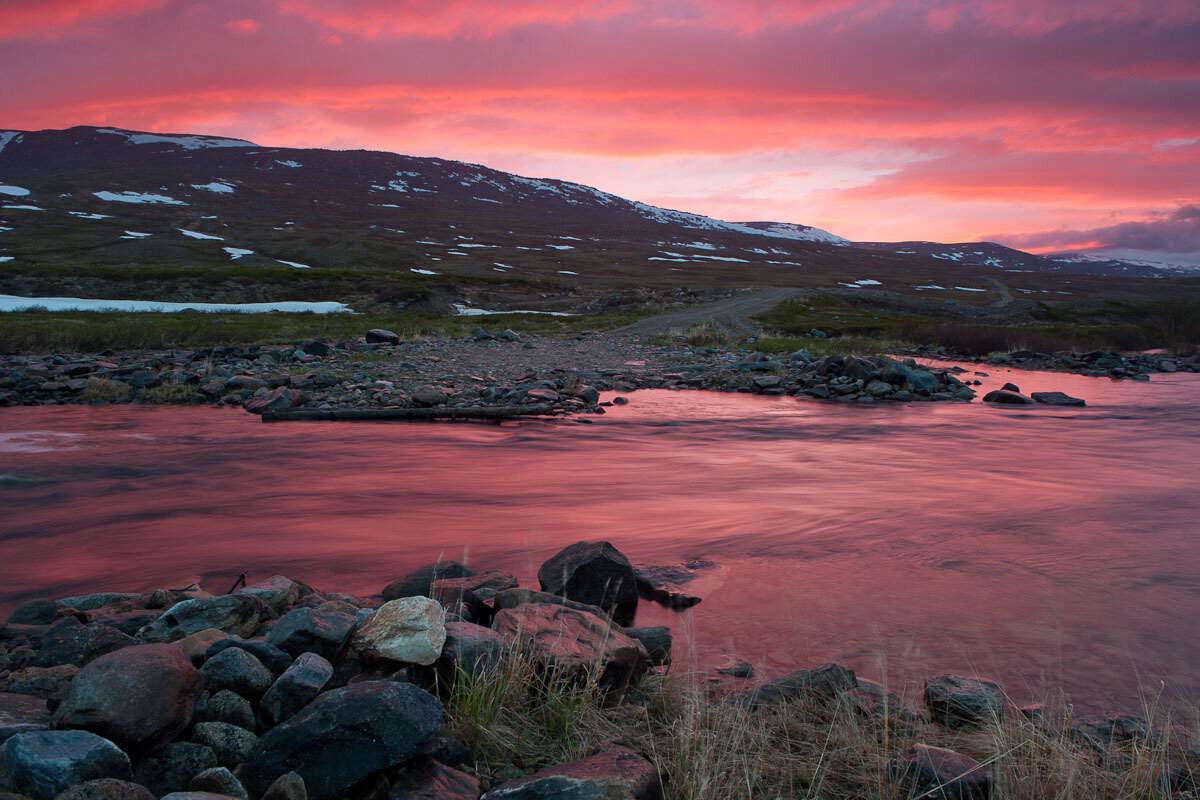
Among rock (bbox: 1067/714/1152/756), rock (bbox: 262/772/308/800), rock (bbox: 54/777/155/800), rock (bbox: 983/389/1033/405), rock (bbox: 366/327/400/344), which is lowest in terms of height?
rock (bbox: 1067/714/1152/756)

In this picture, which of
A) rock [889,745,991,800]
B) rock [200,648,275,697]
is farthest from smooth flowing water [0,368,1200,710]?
rock [200,648,275,697]

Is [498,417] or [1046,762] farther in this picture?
[498,417]

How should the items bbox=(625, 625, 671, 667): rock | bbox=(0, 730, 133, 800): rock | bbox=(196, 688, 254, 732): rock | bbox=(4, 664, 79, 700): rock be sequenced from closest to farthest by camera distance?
bbox=(0, 730, 133, 800): rock < bbox=(196, 688, 254, 732): rock < bbox=(4, 664, 79, 700): rock < bbox=(625, 625, 671, 667): rock

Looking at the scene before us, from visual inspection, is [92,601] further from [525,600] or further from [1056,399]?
[1056,399]

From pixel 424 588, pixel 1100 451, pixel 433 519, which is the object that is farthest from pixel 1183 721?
pixel 1100 451

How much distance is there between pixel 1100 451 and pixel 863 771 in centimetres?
1498

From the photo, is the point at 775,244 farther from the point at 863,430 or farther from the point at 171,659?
the point at 171,659

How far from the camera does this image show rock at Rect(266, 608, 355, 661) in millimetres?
4445

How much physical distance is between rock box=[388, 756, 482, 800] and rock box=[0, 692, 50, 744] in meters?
1.72

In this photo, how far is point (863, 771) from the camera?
3.80 meters

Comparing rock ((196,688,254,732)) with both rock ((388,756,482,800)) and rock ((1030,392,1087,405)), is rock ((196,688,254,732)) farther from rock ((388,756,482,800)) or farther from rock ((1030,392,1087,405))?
rock ((1030,392,1087,405))

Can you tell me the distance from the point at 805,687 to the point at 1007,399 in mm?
20078

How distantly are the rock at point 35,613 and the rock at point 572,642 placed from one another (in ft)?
12.4

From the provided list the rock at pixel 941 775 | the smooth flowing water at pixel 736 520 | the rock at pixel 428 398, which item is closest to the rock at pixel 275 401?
the smooth flowing water at pixel 736 520
